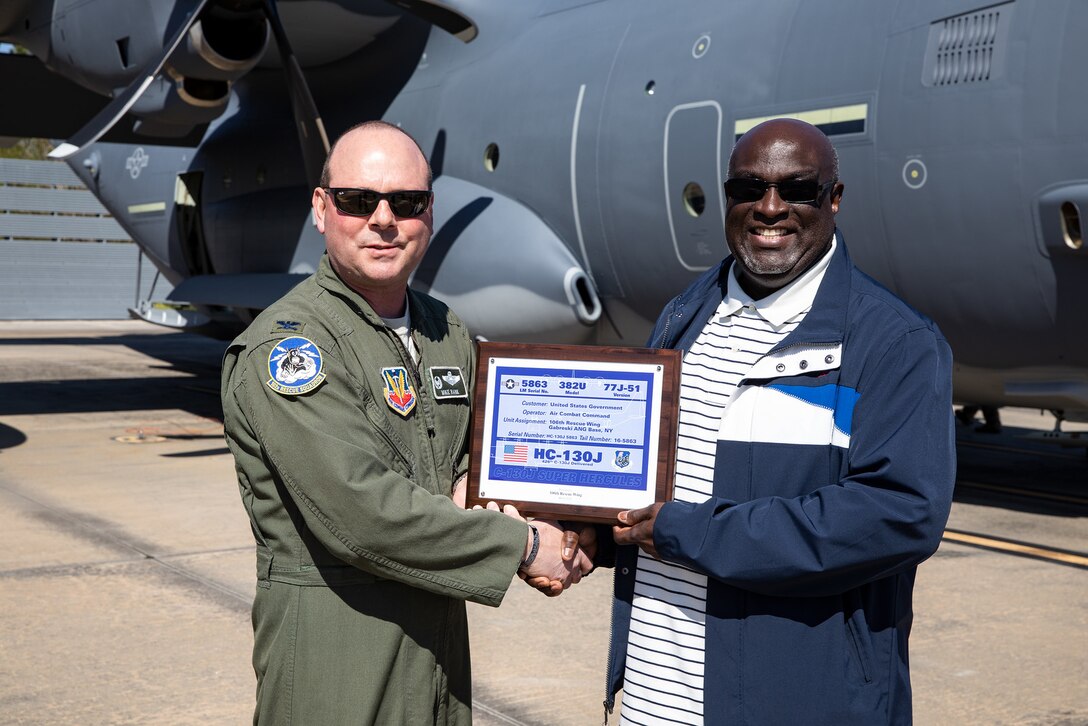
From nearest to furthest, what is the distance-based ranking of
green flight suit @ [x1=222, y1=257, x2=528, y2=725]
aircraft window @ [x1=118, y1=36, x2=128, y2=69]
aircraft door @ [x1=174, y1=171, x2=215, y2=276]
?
green flight suit @ [x1=222, y1=257, x2=528, y2=725], aircraft window @ [x1=118, y1=36, x2=128, y2=69], aircraft door @ [x1=174, y1=171, x2=215, y2=276]

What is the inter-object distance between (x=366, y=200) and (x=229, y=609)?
339 cm

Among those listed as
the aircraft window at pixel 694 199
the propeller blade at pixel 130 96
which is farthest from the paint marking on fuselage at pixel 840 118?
the propeller blade at pixel 130 96

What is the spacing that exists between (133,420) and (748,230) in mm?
10631

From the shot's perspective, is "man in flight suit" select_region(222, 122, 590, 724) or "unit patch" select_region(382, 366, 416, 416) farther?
"unit patch" select_region(382, 366, 416, 416)

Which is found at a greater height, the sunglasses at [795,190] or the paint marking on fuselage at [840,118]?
the paint marking on fuselage at [840,118]

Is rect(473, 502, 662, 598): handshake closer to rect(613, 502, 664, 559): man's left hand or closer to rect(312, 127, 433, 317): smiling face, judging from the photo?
rect(613, 502, 664, 559): man's left hand

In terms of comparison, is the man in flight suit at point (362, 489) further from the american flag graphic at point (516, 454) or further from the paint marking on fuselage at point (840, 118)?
the paint marking on fuselage at point (840, 118)

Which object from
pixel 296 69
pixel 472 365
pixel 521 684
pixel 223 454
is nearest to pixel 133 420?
pixel 223 454

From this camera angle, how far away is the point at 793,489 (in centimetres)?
216

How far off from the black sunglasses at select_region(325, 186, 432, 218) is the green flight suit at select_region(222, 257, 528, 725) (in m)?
0.15

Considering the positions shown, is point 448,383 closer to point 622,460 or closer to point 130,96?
point 622,460

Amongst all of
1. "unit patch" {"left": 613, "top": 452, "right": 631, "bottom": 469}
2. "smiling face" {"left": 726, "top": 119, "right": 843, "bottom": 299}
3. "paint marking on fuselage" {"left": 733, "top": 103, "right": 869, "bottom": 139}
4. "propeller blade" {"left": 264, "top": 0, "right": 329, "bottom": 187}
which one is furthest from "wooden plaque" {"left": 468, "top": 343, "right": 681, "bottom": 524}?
"propeller blade" {"left": 264, "top": 0, "right": 329, "bottom": 187}

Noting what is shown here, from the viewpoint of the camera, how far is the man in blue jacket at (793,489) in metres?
2.04

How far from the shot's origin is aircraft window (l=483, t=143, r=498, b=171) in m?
8.80
